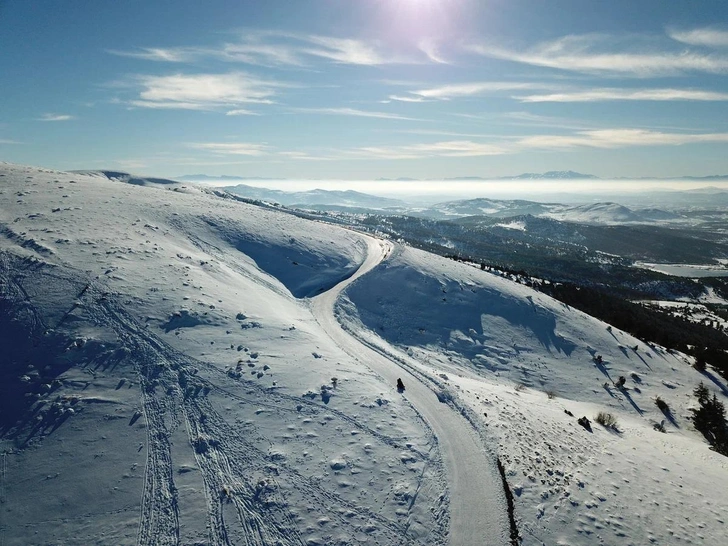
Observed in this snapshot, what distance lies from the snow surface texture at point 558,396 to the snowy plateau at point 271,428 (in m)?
0.19

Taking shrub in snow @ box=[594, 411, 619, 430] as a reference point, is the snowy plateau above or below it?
above

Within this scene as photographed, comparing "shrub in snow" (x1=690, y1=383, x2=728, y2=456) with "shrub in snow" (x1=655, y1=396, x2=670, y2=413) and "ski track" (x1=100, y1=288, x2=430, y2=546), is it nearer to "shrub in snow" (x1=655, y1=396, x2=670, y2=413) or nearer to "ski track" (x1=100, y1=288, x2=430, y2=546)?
"shrub in snow" (x1=655, y1=396, x2=670, y2=413)

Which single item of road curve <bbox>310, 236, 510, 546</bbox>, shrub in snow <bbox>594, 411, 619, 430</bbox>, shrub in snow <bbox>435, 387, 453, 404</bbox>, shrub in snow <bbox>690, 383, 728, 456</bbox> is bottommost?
shrub in snow <bbox>690, 383, 728, 456</bbox>

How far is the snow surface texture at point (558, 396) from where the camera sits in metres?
17.2

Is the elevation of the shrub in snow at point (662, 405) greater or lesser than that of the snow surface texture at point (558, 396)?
lesser

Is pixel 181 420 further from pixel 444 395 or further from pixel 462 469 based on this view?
pixel 444 395

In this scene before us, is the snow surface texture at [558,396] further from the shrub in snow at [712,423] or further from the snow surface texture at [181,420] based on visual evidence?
the snow surface texture at [181,420]

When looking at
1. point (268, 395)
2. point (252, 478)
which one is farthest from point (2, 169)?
point (252, 478)

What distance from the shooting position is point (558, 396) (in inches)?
1492

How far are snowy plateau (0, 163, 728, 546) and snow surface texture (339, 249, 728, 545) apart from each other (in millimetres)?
193

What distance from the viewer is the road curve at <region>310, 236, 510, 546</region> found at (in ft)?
50.1

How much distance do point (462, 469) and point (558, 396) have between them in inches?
984

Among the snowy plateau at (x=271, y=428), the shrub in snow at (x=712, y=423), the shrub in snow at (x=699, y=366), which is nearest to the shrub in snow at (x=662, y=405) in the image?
the snowy plateau at (x=271, y=428)

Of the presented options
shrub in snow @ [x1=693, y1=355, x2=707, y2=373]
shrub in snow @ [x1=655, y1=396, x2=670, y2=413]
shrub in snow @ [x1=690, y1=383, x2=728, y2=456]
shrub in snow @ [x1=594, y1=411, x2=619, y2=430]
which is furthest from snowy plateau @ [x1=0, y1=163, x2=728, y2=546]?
shrub in snow @ [x1=693, y1=355, x2=707, y2=373]
